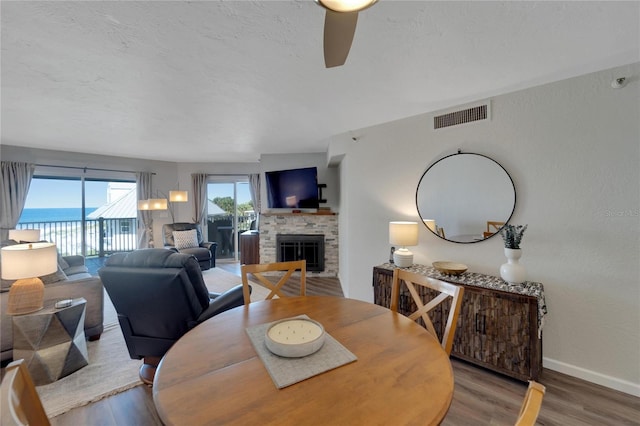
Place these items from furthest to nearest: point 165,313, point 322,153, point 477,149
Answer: point 322,153, point 477,149, point 165,313

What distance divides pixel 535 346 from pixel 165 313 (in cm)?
273

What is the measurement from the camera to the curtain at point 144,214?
5.90m

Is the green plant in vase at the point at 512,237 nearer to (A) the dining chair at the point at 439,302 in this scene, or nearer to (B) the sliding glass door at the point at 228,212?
(A) the dining chair at the point at 439,302

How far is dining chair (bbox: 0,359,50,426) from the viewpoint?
649 millimetres

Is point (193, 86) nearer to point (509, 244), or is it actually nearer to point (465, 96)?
point (465, 96)

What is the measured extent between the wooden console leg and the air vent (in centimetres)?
337

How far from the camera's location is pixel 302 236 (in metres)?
5.14

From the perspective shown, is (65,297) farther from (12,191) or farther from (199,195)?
(199,195)

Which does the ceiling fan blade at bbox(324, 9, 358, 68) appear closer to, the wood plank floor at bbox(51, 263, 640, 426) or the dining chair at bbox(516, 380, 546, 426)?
the dining chair at bbox(516, 380, 546, 426)

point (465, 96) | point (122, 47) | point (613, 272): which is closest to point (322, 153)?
point (465, 96)

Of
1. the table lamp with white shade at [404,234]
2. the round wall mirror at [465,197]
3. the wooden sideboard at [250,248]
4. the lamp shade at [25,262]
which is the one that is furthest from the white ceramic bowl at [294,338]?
the wooden sideboard at [250,248]

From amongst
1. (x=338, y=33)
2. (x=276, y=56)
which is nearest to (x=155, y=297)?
(x=276, y=56)

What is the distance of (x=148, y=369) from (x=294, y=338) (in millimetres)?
1741

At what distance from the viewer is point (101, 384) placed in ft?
6.64
